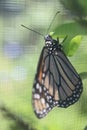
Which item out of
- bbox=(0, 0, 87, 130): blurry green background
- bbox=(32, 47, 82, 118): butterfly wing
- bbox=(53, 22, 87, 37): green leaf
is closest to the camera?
bbox=(53, 22, 87, 37): green leaf

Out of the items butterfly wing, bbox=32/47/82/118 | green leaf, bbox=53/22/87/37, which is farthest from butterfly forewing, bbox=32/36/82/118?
green leaf, bbox=53/22/87/37

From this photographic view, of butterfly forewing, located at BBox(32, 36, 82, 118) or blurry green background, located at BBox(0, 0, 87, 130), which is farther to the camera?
blurry green background, located at BBox(0, 0, 87, 130)

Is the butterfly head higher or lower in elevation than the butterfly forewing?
higher

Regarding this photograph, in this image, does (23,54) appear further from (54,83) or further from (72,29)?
(72,29)

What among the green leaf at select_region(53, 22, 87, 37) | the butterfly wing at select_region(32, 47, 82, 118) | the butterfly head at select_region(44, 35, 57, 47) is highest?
the green leaf at select_region(53, 22, 87, 37)

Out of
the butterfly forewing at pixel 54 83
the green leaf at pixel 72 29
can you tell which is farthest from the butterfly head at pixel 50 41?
the green leaf at pixel 72 29

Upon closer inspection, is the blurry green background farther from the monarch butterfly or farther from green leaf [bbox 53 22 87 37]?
green leaf [bbox 53 22 87 37]

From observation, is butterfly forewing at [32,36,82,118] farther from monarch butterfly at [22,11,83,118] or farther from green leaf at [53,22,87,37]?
green leaf at [53,22,87,37]

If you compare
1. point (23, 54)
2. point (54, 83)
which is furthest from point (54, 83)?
point (23, 54)

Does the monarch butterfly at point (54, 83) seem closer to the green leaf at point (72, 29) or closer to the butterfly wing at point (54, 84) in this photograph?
the butterfly wing at point (54, 84)

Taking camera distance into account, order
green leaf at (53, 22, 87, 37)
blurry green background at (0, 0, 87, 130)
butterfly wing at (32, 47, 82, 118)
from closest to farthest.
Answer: green leaf at (53, 22, 87, 37), butterfly wing at (32, 47, 82, 118), blurry green background at (0, 0, 87, 130)
